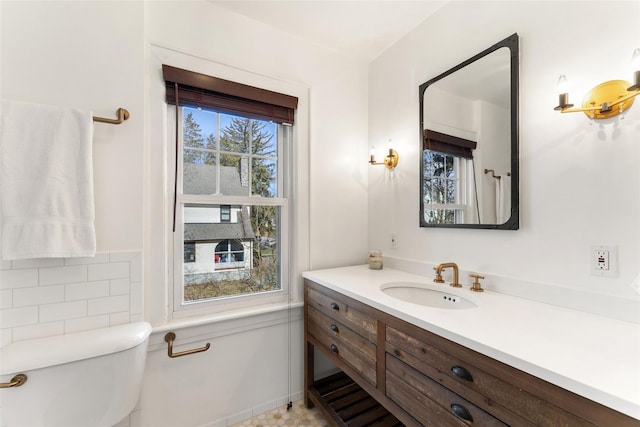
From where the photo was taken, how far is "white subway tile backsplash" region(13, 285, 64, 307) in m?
1.14

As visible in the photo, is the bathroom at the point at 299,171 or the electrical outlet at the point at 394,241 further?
the electrical outlet at the point at 394,241

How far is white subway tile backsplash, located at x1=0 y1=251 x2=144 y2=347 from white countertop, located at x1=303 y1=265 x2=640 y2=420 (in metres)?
1.11

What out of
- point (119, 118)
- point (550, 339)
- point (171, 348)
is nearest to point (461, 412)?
point (550, 339)

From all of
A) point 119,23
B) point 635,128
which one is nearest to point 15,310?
point 119,23

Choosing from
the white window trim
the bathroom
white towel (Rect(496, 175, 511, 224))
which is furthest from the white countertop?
the white window trim

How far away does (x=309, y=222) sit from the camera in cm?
190

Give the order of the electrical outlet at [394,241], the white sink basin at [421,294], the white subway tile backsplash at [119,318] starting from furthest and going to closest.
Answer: the electrical outlet at [394,241]
the white sink basin at [421,294]
the white subway tile backsplash at [119,318]

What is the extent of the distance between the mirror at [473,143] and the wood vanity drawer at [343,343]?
2.62 feet

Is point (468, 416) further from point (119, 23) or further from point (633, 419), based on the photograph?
point (119, 23)

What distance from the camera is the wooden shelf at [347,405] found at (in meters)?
1.55

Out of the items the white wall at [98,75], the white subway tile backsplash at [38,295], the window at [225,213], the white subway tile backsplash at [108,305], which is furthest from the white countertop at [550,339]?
the white subway tile backsplash at [38,295]

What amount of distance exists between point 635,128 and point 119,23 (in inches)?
85.4

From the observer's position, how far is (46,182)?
1.12 meters

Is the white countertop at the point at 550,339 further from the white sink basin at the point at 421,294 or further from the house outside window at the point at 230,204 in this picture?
the house outside window at the point at 230,204
